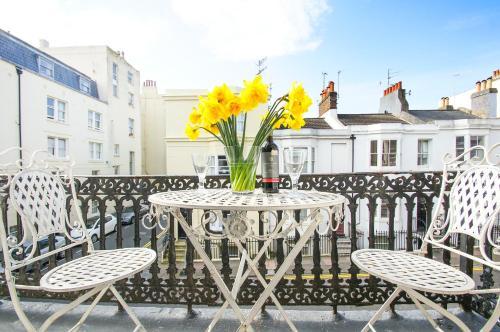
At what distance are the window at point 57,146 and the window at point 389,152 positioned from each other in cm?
1611

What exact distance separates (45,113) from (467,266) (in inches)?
623

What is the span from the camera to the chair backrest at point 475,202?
1283 mm

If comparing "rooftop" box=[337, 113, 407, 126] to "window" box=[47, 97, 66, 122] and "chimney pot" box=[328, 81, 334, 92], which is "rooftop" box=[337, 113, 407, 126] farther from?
"window" box=[47, 97, 66, 122]

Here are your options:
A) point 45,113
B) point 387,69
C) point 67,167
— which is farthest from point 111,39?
point 67,167

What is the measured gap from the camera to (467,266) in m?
1.87

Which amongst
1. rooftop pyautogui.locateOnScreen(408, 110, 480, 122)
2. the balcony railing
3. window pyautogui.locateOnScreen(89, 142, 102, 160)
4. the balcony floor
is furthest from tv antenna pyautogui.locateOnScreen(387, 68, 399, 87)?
window pyautogui.locateOnScreen(89, 142, 102, 160)

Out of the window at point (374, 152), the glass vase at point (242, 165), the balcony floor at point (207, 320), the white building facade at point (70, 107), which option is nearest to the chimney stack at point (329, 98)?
the window at point (374, 152)

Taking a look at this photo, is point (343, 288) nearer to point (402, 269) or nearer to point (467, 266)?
point (402, 269)

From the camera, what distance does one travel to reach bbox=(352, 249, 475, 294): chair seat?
1195 millimetres

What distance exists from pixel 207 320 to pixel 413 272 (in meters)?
1.37

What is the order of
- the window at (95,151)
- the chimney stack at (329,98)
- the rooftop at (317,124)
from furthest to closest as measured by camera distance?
the window at (95,151), the chimney stack at (329,98), the rooftop at (317,124)

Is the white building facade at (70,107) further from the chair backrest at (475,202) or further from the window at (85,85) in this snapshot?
the chair backrest at (475,202)

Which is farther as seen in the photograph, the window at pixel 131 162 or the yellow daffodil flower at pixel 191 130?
the window at pixel 131 162

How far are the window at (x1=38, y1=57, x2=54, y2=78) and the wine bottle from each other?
16.2 m
